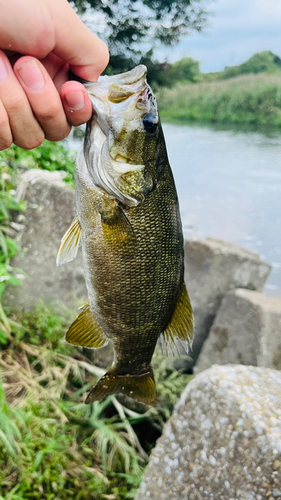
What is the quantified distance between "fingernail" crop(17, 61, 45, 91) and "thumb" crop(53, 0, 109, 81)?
4.0 inches

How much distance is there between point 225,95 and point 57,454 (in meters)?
9.66

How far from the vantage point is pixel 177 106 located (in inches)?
395

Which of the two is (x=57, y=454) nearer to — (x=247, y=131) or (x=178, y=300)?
(x=178, y=300)

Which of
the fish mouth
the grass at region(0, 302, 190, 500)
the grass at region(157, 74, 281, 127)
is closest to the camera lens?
the fish mouth

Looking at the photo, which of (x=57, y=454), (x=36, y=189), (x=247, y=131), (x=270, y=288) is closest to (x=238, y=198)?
(x=270, y=288)

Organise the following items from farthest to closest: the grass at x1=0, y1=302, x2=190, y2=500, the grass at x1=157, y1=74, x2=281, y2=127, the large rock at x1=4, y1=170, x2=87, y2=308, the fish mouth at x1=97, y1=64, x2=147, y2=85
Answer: the grass at x1=157, y1=74, x2=281, y2=127
the large rock at x1=4, y1=170, x2=87, y2=308
the grass at x1=0, y1=302, x2=190, y2=500
the fish mouth at x1=97, y1=64, x2=147, y2=85

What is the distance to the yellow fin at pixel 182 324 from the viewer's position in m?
1.15

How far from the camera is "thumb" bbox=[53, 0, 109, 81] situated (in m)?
0.87

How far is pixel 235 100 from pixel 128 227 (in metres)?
9.79

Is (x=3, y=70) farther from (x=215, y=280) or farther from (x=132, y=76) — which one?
(x=215, y=280)

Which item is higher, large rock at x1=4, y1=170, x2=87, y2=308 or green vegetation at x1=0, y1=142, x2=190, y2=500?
large rock at x1=4, y1=170, x2=87, y2=308

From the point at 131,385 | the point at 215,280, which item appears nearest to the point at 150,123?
the point at 131,385

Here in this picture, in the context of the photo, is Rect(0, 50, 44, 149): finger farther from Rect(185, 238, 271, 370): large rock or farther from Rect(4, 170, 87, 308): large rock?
Rect(185, 238, 271, 370): large rock

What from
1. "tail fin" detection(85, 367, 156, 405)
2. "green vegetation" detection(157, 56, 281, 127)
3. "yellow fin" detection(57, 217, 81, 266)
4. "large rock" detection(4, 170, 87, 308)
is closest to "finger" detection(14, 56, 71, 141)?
"yellow fin" detection(57, 217, 81, 266)
